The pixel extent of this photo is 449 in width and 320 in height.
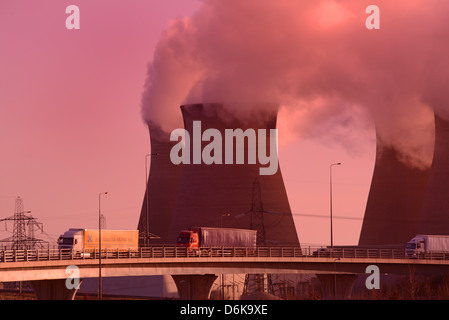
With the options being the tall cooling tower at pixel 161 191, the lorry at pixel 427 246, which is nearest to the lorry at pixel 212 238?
the lorry at pixel 427 246

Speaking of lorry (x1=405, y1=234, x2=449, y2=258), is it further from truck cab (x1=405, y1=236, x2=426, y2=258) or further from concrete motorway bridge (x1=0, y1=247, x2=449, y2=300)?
concrete motorway bridge (x1=0, y1=247, x2=449, y2=300)

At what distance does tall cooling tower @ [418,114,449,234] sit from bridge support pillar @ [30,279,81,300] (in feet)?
179

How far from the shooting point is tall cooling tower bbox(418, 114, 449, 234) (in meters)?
102

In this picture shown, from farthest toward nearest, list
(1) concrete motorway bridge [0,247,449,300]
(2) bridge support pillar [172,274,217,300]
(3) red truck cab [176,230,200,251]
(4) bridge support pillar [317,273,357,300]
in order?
1. (3) red truck cab [176,230,200,251]
2. (4) bridge support pillar [317,273,357,300]
3. (2) bridge support pillar [172,274,217,300]
4. (1) concrete motorway bridge [0,247,449,300]

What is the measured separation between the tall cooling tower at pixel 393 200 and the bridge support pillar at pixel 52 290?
64273 mm

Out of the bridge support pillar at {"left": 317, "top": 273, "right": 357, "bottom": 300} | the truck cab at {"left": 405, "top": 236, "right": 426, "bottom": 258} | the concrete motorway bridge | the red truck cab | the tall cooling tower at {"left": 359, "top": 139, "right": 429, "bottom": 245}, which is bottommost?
the bridge support pillar at {"left": 317, "top": 273, "right": 357, "bottom": 300}

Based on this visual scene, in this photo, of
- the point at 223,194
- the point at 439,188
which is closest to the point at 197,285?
the point at 223,194

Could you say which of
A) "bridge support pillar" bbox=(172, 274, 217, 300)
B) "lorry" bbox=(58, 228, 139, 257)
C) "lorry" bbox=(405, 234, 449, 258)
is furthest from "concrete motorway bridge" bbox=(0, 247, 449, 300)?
"lorry" bbox=(405, 234, 449, 258)

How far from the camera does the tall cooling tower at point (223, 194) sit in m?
106

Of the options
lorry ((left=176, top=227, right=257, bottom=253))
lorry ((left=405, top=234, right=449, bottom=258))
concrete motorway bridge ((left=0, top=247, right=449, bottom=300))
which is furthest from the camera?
lorry ((left=405, top=234, right=449, bottom=258))

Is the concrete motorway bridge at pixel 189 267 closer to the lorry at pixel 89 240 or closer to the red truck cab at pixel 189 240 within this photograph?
the lorry at pixel 89 240
